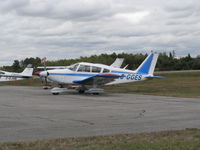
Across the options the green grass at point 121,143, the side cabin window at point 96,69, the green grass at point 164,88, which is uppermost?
the side cabin window at point 96,69

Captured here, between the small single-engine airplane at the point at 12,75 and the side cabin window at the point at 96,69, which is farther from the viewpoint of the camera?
the small single-engine airplane at the point at 12,75

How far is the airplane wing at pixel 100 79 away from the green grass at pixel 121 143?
14769 mm

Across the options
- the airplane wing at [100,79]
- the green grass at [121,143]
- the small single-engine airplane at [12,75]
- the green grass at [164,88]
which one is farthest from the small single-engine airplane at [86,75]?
the small single-engine airplane at [12,75]

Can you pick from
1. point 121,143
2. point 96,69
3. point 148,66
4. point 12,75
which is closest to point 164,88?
point 148,66

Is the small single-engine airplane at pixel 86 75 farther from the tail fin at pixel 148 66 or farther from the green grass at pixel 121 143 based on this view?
the green grass at pixel 121 143

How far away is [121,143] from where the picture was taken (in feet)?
21.2

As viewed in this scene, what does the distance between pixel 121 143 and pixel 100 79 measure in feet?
54.7

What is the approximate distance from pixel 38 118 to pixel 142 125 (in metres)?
3.30

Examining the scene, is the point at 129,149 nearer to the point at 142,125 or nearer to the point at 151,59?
the point at 142,125

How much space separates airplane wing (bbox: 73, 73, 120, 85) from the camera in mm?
22125

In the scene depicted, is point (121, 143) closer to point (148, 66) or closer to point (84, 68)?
point (84, 68)

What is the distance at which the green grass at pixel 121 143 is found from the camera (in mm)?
6047

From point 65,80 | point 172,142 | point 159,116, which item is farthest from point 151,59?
point 172,142

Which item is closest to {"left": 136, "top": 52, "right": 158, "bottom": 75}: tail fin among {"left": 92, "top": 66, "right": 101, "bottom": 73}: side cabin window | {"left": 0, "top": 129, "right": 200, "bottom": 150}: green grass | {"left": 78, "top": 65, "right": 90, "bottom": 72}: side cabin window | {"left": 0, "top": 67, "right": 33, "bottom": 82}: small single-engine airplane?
{"left": 92, "top": 66, "right": 101, "bottom": 73}: side cabin window
